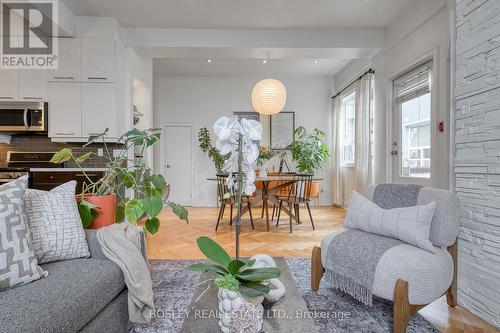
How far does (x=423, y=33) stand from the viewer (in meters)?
3.33

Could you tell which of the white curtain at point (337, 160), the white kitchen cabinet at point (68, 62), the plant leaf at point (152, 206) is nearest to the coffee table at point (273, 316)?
the plant leaf at point (152, 206)

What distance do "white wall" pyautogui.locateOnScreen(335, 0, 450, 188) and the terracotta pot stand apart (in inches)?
120

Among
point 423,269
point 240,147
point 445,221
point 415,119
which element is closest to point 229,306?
point 240,147

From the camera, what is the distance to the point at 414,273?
156cm

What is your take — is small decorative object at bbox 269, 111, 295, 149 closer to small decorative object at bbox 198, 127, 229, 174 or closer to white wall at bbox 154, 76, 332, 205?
white wall at bbox 154, 76, 332, 205

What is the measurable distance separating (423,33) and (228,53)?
261 centimetres

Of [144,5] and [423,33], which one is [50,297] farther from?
[423,33]

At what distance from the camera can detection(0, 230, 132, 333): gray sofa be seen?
0.99 metres

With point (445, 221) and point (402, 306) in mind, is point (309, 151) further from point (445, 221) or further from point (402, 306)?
point (402, 306)

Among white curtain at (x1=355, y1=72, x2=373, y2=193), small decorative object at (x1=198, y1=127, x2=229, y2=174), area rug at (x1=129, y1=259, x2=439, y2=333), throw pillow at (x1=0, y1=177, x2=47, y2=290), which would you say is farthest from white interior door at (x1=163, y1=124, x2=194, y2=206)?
throw pillow at (x1=0, y1=177, x2=47, y2=290)

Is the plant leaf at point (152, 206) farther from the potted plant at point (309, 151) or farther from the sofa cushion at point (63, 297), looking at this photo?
the potted plant at point (309, 151)

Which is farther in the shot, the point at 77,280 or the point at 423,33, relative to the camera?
the point at 423,33

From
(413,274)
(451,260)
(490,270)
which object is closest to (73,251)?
(413,274)

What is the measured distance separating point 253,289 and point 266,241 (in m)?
2.70
